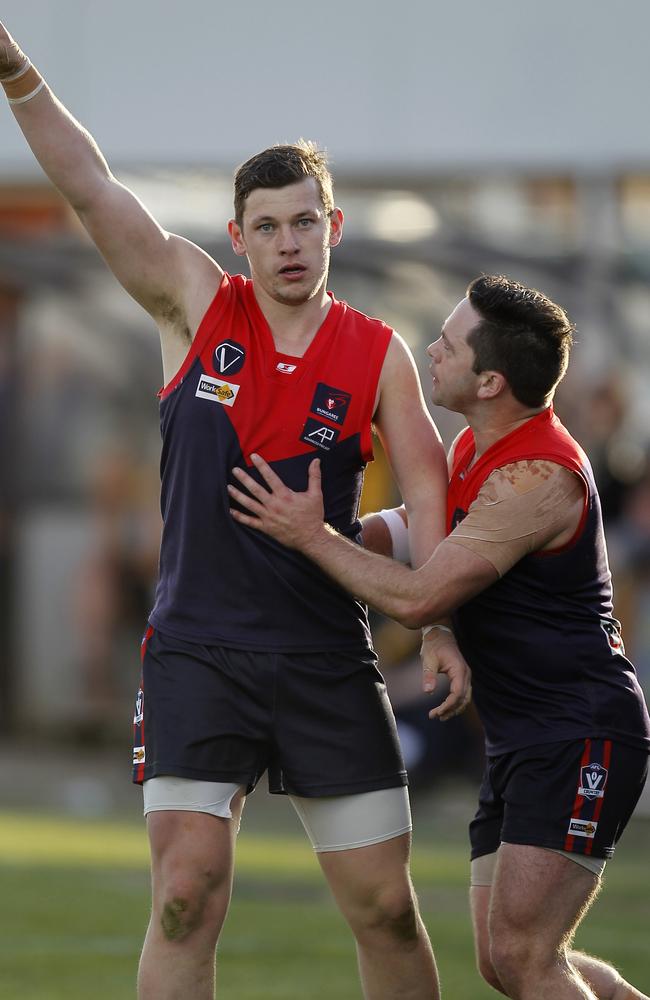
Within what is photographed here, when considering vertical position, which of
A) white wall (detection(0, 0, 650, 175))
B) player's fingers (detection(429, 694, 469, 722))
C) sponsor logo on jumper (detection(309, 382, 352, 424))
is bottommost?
player's fingers (detection(429, 694, 469, 722))

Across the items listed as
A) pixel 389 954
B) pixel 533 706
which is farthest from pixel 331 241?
pixel 389 954

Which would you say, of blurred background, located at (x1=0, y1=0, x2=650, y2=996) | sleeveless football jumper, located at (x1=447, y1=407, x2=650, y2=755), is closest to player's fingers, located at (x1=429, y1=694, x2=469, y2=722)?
sleeveless football jumper, located at (x1=447, y1=407, x2=650, y2=755)

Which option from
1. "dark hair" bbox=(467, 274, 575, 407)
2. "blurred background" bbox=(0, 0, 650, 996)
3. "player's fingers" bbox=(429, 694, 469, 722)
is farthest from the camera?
"blurred background" bbox=(0, 0, 650, 996)

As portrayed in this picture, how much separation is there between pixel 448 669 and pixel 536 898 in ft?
2.23

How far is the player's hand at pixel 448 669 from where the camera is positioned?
5230 millimetres

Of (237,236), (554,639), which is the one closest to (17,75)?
(237,236)

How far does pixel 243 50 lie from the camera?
14.3m

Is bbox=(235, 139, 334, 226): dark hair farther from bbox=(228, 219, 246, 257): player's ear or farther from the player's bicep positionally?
the player's bicep

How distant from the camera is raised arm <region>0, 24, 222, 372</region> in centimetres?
521

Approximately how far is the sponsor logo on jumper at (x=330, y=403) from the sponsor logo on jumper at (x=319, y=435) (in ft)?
0.09

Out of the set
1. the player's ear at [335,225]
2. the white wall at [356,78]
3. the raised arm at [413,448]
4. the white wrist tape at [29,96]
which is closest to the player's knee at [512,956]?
the raised arm at [413,448]

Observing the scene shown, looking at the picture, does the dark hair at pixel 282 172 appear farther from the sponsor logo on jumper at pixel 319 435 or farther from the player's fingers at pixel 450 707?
the player's fingers at pixel 450 707

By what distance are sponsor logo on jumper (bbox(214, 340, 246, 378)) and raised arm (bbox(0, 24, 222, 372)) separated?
4.1 inches

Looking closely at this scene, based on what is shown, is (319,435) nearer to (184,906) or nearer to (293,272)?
(293,272)
